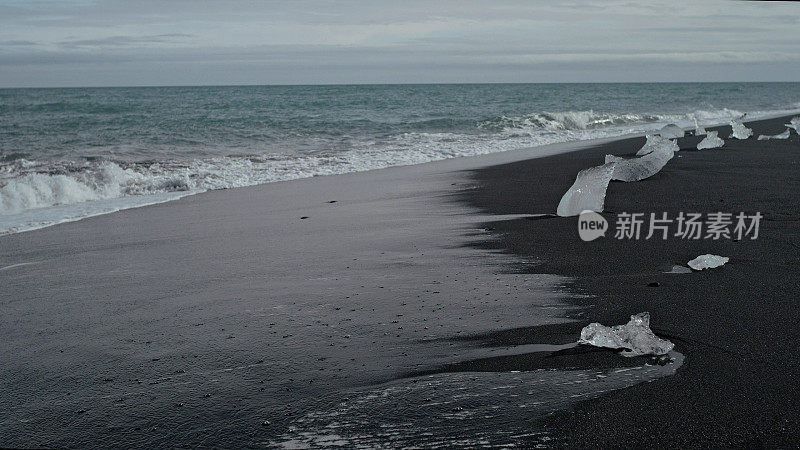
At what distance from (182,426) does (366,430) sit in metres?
0.63

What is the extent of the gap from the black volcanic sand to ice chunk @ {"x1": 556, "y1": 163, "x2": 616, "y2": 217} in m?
0.15

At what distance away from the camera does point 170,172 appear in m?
11.2

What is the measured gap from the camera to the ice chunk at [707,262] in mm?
3912

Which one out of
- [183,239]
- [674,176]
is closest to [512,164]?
[674,176]

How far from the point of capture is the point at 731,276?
3.72 m

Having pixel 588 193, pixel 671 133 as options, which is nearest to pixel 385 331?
pixel 588 193

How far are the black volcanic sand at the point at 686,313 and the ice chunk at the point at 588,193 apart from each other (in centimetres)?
15

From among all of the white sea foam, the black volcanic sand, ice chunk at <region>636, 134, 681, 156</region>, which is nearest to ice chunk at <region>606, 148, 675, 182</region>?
the black volcanic sand

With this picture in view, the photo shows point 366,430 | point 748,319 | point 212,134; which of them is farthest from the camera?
point 212,134

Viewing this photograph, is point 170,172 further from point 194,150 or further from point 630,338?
point 630,338

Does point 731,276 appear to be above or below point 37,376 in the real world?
above

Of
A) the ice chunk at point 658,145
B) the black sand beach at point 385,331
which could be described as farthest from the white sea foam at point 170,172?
the ice chunk at point 658,145

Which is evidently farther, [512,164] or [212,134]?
[212,134]

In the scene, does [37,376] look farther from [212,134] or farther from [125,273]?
[212,134]
